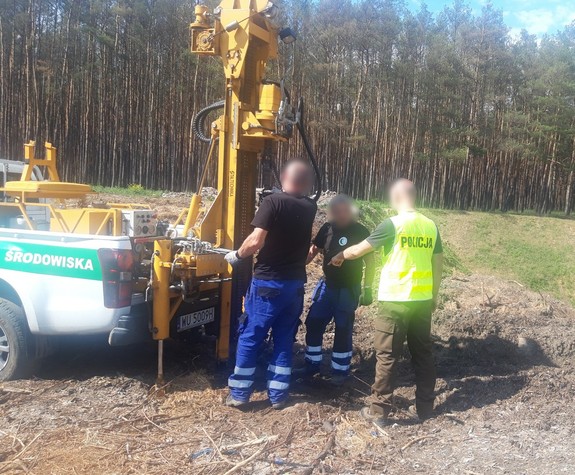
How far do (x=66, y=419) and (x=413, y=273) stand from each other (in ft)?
9.30

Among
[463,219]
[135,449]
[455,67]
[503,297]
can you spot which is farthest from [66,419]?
[455,67]

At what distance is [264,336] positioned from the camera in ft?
14.6

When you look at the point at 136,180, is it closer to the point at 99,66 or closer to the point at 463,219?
the point at 99,66

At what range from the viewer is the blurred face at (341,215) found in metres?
5.13

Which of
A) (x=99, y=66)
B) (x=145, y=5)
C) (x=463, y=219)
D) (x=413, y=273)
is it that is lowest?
(x=463, y=219)

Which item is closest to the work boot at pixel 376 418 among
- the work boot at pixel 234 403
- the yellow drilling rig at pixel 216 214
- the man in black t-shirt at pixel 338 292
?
the man in black t-shirt at pixel 338 292

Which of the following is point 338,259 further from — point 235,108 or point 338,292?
point 235,108

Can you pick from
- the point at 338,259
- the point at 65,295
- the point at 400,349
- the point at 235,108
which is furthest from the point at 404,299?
the point at 65,295

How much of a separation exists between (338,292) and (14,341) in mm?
→ 2887

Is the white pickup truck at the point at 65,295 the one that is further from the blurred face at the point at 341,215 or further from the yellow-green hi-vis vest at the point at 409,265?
the yellow-green hi-vis vest at the point at 409,265

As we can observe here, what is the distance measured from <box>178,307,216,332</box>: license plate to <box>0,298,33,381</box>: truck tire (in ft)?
4.35

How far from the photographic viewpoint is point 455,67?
2859 cm

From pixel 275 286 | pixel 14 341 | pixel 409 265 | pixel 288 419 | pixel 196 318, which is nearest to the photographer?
pixel 288 419

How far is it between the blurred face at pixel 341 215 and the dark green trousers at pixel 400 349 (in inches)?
43.7
